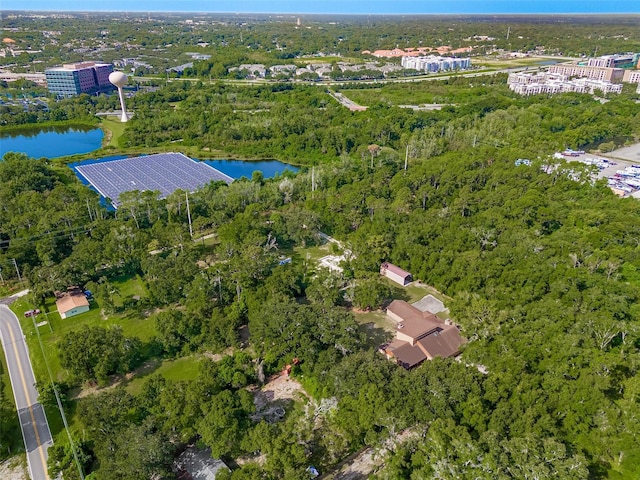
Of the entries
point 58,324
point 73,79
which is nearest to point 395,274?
point 58,324

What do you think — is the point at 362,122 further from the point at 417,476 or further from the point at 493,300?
the point at 417,476

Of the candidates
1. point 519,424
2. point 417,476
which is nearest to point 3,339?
point 417,476

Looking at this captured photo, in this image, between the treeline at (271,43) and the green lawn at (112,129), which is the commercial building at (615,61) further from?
Result: the green lawn at (112,129)

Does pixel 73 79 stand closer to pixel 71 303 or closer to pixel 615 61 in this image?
pixel 71 303

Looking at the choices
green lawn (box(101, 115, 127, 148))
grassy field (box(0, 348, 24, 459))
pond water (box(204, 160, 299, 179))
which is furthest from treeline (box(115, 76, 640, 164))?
grassy field (box(0, 348, 24, 459))

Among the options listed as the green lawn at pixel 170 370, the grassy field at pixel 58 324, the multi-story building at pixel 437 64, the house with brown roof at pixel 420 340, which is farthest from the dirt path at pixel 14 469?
the multi-story building at pixel 437 64

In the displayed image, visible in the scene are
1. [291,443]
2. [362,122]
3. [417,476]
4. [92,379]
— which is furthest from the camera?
[362,122]

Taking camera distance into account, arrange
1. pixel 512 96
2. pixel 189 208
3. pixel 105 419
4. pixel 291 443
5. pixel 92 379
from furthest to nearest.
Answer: pixel 512 96 → pixel 189 208 → pixel 92 379 → pixel 105 419 → pixel 291 443
